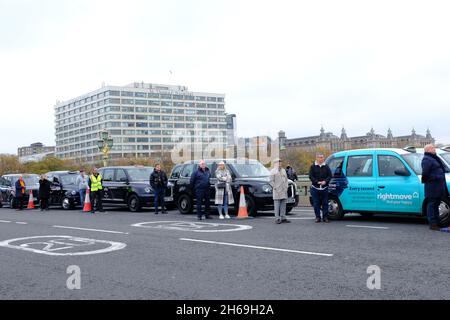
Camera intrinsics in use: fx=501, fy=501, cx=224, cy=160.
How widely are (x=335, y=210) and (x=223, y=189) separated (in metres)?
3.69

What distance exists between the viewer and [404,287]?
5.75 meters

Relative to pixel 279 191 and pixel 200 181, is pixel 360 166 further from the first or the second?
pixel 200 181

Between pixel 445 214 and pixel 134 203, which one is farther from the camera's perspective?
pixel 134 203

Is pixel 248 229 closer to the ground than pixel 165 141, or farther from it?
closer to the ground

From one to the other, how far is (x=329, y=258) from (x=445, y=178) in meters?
4.83

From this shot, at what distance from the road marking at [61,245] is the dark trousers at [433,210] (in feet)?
20.9

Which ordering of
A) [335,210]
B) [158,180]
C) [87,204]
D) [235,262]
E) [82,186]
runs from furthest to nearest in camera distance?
[82,186] → [87,204] → [158,180] → [335,210] → [235,262]

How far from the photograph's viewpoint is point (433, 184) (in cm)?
1052

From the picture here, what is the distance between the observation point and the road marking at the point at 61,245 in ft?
29.5

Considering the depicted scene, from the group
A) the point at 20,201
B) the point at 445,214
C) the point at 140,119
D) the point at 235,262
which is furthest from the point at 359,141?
the point at 235,262

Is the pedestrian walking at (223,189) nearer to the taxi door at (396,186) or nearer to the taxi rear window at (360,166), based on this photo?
the taxi rear window at (360,166)

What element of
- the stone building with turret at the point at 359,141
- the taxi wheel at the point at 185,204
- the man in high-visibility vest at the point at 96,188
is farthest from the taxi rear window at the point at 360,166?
the stone building with turret at the point at 359,141
